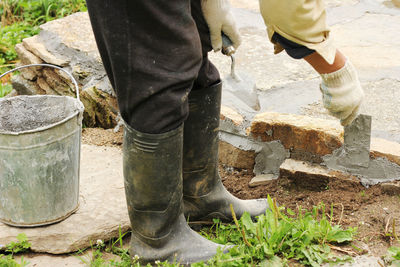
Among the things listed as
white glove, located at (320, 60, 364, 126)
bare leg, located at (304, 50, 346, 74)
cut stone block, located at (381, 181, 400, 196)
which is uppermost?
bare leg, located at (304, 50, 346, 74)

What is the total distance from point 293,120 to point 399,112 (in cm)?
56

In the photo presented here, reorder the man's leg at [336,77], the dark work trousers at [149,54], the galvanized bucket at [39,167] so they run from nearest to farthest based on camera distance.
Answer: the dark work trousers at [149,54]
the man's leg at [336,77]
the galvanized bucket at [39,167]

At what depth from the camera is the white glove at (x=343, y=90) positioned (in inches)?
76.6

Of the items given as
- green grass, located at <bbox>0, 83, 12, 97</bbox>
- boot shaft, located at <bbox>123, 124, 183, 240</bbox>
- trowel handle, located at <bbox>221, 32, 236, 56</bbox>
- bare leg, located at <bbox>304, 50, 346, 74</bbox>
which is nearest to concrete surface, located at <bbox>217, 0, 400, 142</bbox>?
bare leg, located at <bbox>304, 50, 346, 74</bbox>

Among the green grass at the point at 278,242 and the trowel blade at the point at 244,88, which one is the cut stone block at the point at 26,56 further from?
the green grass at the point at 278,242

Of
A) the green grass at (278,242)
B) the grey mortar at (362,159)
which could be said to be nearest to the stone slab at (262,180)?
the grey mortar at (362,159)

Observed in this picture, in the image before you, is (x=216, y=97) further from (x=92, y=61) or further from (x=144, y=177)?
(x=92, y=61)

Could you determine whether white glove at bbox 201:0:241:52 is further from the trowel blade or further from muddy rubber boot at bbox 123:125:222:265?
the trowel blade

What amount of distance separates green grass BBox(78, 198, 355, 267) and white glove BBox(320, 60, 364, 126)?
44 cm

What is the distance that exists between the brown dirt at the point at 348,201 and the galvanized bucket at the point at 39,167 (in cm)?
77

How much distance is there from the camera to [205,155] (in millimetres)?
2199

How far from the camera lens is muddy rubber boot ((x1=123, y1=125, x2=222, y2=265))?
183cm

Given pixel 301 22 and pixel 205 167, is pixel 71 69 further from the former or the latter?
pixel 301 22

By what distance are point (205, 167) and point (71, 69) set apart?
4.96 feet
